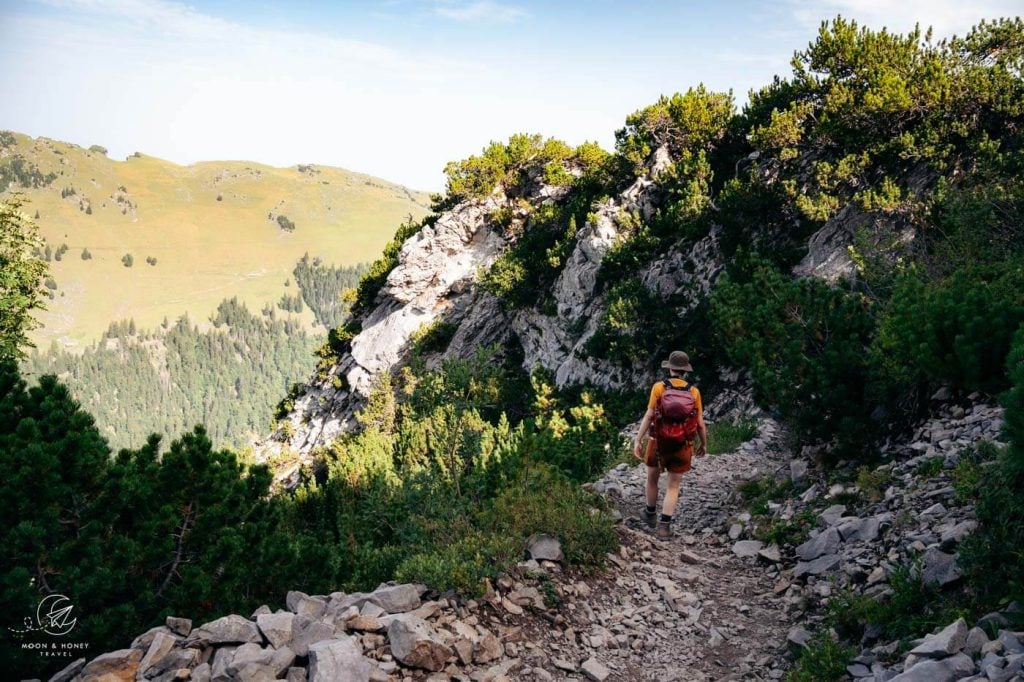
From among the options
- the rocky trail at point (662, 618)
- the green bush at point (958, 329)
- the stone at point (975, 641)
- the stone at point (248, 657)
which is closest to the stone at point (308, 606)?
the rocky trail at point (662, 618)

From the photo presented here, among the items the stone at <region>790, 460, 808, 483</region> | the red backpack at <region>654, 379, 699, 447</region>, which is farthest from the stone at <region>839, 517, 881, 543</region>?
the red backpack at <region>654, 379, 699, 447</region>

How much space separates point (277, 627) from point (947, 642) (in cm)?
513

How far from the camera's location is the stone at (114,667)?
4.92m

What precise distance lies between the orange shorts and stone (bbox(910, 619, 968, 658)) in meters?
3.88

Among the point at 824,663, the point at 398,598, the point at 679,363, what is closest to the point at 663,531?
the point at 679,363

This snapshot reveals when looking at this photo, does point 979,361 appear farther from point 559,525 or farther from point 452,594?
point 452,594

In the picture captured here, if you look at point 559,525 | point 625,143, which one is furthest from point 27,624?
point 625,143

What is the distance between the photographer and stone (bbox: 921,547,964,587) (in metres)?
4.84

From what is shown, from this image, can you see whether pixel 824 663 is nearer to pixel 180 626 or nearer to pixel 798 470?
pixel 798 470

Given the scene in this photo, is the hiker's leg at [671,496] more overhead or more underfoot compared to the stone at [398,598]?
more overhead

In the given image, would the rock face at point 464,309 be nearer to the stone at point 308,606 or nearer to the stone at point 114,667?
the stone at point 308,606

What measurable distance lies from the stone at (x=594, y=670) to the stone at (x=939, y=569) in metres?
2.85

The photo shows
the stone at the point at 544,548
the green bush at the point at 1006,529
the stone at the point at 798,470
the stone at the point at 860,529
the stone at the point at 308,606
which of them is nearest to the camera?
the green bush at the point at 1006,529

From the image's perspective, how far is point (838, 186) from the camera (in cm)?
1911
